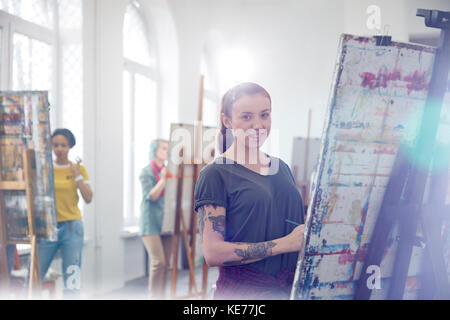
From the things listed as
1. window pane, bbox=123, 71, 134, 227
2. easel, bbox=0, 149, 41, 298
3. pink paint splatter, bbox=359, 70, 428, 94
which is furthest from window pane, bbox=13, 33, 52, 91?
pink paint splatter, bbox=359, 70, 428, 94

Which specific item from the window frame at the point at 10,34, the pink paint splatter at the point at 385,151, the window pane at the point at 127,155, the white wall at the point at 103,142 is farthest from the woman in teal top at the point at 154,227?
the pink paint splatter at the point at 385,151

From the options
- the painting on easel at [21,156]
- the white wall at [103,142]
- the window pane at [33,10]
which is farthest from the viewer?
the white wall at [103,142]

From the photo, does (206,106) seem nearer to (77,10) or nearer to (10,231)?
(77,10)

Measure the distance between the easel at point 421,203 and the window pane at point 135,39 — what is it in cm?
293

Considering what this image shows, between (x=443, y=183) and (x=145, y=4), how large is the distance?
3055 millimetres

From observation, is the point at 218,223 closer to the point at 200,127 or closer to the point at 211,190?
the point at 211,190

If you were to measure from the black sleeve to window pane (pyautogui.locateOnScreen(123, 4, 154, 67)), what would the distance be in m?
2.79

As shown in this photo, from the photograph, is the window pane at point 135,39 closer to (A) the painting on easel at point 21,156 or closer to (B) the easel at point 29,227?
(A) the painting on easel at point 21,156

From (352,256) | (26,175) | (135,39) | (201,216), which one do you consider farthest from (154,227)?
(352,256)

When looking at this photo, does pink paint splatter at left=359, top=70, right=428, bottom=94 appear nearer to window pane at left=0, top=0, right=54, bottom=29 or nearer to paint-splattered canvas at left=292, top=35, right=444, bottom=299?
paint-splattered canvas at left=292, top=35, right=444, bottom=299

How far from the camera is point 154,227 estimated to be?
2814mm

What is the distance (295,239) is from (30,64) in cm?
225

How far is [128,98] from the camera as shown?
145 inches

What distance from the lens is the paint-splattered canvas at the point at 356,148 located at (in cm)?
84
